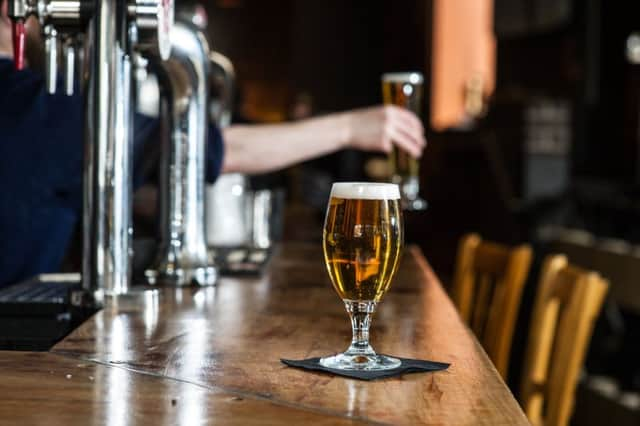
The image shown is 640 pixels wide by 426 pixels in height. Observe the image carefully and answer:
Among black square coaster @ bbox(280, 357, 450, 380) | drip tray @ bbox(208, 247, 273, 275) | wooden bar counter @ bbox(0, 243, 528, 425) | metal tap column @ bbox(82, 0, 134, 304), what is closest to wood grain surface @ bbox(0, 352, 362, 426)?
wooden bar counter @ bbox(0, 243, 528, 425)

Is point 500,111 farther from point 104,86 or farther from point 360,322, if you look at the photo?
point 360,322

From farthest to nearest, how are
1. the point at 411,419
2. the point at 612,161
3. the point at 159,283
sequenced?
the point at 612,161 → the point at 159,283 → the point at 411,419

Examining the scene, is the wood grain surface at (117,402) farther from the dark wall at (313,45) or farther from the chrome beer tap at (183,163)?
the dark wall at (313,45)

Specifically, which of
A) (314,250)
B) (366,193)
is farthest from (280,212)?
(366,193)

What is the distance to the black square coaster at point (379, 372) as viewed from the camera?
856 millimetres

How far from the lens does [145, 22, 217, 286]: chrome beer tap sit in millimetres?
1524

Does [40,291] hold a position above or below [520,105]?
below

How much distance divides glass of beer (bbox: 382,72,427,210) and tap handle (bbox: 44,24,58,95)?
635 mm

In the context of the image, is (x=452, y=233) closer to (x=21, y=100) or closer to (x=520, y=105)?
(x=520, y=105)

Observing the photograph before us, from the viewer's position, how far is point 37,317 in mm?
1272

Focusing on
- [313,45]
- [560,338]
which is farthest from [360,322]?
[313,45]

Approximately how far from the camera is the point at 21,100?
1854mm

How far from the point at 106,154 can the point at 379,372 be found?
615 mm

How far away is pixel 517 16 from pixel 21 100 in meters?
6.82
